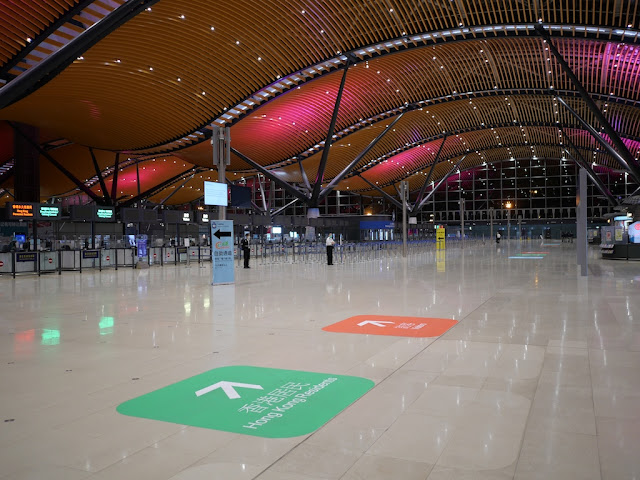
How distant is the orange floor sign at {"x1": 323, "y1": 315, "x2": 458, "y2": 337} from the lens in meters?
6.89

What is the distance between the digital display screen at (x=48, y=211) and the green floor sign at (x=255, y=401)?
20293mm

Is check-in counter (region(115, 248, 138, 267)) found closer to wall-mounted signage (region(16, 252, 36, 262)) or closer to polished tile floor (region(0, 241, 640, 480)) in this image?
wall-mounted signage (region(16, 252, 36, 262))

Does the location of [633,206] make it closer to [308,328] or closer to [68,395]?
[308,328]

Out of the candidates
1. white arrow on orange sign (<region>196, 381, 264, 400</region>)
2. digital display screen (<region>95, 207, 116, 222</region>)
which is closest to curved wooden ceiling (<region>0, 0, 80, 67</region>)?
digital display screen (<region>95, 207, 116, 222</region>)

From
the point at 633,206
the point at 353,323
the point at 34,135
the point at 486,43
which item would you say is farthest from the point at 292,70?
the point at 353,323

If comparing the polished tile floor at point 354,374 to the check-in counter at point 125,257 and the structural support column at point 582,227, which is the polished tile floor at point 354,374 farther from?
the check-in counter at point 125,257

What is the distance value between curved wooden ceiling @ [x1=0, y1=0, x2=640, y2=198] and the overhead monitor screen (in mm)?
9212

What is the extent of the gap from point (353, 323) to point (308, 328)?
0.77 metres

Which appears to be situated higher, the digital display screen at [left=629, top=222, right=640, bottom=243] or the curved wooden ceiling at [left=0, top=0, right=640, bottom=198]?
the curved wooden ceiling at [left=0, top=0, right=640, bottom=198]

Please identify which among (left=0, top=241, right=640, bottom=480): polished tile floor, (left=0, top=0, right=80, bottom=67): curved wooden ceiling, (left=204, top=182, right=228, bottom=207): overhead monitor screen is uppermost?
(left=0, top=0, right=80, bottom=67): curved wooden ceiling

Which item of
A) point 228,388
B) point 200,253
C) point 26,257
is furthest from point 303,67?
point 228,388

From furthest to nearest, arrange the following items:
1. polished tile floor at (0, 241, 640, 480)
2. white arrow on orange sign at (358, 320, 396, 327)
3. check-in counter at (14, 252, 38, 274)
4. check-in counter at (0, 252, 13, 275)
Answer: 1. check-in counter at (14, 252, 38, 274)
2. check-in counter at (0, 252, 13, 275)
3. white arrow on orange sign at (358, 320, 396, 327)
4. polished tile floor at (0, 241, 640, 480)

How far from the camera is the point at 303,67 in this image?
1110 inches

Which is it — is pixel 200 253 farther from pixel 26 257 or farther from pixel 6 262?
pixel 6 262
